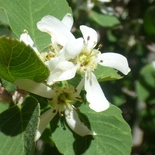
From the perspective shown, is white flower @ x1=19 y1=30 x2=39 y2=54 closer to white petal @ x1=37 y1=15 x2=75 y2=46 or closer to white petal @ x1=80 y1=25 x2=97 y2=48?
white petal @ x1=37 y1=15 x2=75 y2=46

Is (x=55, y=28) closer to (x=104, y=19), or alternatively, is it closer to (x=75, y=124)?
(x=75, y=124)

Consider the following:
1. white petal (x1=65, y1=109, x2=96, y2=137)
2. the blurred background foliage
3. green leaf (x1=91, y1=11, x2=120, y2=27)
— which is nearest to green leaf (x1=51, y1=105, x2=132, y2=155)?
white petal (x1=65, y1=109, x2=96, y2=137)

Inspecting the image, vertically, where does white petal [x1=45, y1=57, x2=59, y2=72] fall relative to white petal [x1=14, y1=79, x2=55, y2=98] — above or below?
above

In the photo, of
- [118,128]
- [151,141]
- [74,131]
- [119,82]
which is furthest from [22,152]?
[151,141]

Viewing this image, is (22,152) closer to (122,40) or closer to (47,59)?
(47,59)

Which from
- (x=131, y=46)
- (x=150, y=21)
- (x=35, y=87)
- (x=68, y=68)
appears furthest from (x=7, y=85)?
(x=131, y=46)

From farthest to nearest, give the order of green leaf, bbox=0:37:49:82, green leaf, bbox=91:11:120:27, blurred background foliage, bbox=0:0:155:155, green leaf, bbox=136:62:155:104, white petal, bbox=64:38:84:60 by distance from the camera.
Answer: green leaf, bbox=136:62:155:104 → blurred background foliage, bbox=0:0:155:155 → green leaf, bbox=91:11:120:27 → white petal, bbox=64:38:84:60 → green leaf, bbox=0:37:49:82
